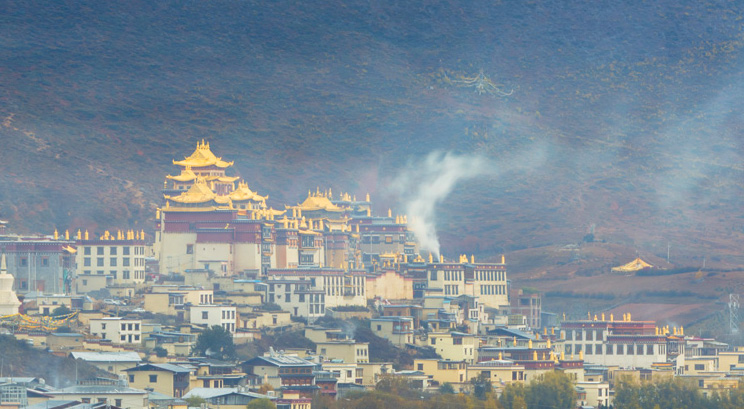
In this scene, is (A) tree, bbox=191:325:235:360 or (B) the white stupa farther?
(B) the white stupa

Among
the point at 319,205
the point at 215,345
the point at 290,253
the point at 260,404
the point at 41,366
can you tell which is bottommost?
the point at 260,404

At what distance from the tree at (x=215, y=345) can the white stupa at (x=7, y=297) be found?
13036mm

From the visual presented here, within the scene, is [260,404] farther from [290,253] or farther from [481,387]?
[290,253]

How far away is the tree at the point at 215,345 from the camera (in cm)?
13512

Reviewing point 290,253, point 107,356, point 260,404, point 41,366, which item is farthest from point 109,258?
point 260,404

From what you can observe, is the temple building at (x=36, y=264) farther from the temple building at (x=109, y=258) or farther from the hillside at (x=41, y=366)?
the hillside at (x=41, y=366)

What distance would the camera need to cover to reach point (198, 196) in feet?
547

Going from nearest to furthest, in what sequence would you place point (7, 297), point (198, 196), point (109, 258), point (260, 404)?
point (260, 404), point (7, 297), point (109, 258), point (198, 196)

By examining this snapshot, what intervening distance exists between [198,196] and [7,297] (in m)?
27.3

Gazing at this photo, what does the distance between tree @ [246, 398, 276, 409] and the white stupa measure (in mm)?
33858

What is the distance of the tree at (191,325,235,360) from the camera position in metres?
135

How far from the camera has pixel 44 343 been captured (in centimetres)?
13075

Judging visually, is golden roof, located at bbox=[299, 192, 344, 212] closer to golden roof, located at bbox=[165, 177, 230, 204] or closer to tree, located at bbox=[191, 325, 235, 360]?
golden roof, located at bbox=[165, 177, 230, 204]

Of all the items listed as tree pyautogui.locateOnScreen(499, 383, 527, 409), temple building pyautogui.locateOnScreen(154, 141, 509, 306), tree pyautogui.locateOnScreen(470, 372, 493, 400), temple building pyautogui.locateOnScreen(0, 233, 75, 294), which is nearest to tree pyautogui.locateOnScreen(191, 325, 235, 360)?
tree pyautogui.locateOnScreen(470, 372, 493, 400)
